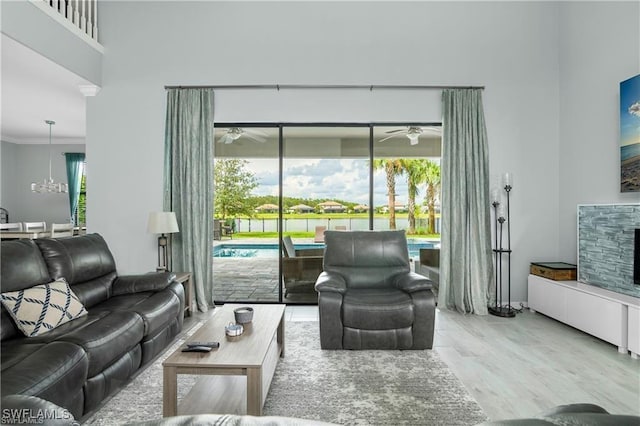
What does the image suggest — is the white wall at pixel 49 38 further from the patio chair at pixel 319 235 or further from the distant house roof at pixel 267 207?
the patio chair at pixel 319 235

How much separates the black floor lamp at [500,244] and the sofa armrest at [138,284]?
3580 millimetres

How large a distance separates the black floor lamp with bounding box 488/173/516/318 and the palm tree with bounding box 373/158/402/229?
46.0 inches

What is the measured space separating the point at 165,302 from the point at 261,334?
1.11 meters

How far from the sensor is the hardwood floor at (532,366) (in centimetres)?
224

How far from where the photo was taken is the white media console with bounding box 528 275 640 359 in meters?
2.97

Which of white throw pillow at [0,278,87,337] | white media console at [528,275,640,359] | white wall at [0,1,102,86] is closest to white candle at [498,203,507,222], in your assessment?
white media console at [528,275,640,359]

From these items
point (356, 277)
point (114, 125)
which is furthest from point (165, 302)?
point (114, 125)

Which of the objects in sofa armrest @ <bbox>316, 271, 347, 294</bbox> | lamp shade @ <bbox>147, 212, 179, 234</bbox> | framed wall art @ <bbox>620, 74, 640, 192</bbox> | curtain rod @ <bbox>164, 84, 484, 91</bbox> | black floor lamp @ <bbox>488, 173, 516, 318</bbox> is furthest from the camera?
curtain rod @ <bbox>164, 84, 484, 91</bbox>

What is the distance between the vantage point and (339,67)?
4465 mm

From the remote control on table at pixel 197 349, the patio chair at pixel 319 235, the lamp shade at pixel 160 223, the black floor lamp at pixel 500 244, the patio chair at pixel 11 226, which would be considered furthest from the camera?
the patio chair at pixel 11 226

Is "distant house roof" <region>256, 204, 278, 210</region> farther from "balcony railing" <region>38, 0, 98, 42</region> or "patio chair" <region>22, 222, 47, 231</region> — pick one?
"patio chair" <region>22, 222, 47, 231</region>

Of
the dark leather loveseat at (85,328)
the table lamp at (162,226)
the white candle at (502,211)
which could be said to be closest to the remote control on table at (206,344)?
the dark leather loveseat at (85,328)

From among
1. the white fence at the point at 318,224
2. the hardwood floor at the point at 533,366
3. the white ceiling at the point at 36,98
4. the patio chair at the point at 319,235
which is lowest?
the hardwood floor at the point at 533,366

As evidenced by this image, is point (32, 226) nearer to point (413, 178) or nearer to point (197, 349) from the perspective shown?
point (197, 349)
